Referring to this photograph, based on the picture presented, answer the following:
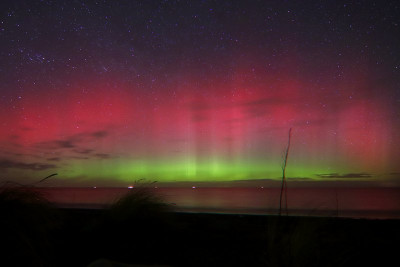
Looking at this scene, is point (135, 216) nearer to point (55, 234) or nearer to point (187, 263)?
point (55, 234)

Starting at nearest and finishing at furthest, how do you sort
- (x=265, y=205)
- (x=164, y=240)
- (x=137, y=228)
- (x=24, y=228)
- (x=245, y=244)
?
(x=24, y=228) → (x=245, y=244) → (x=164, y=240) → (x=137, y=228) → (x=265, y=205)

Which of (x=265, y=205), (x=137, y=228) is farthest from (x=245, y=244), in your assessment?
(x=265, y=205)

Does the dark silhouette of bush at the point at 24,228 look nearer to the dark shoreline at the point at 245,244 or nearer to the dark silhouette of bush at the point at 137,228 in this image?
the dark shoreline at the point at 245,244

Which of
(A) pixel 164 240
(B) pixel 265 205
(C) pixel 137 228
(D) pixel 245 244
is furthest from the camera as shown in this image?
(B) pixel 265 205

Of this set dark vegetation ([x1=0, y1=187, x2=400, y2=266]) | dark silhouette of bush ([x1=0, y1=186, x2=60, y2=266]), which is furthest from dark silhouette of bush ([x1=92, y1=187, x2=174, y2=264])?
dark silhouette of bush ([x1=0, y1=186, x2=60, y2=266])

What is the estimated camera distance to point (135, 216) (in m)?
4.85

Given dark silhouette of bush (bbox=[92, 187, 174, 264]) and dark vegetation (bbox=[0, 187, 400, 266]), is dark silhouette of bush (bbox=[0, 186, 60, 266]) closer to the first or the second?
dark vegetation (bbox=[0, 187, 400, 266])

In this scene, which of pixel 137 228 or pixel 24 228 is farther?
pixel 137 228

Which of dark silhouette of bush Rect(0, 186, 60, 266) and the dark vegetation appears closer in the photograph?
dark silhouette of bush Rect(0, 186, 60, 266)

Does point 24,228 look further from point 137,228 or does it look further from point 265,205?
point 265,205

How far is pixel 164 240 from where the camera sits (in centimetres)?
409

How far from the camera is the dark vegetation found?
295 centimetres

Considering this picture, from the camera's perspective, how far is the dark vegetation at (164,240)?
295 centimetres

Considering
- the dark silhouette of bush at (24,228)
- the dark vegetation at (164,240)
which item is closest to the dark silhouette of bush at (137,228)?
the dark vegetation at (164,240)
